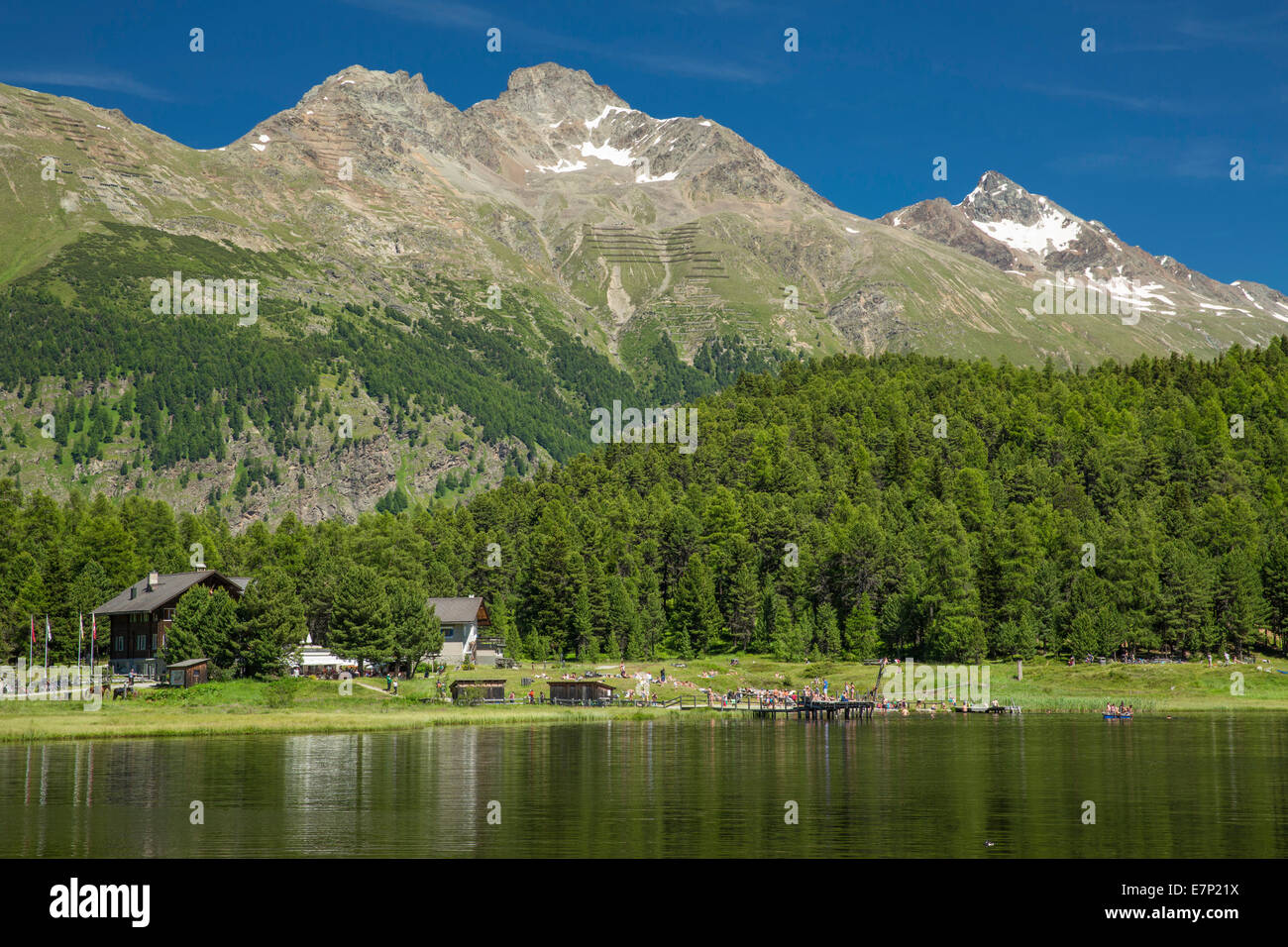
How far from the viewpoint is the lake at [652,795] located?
4606cm

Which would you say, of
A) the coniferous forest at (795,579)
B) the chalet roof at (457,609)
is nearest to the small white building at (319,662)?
the coniferous forest at (795,579)

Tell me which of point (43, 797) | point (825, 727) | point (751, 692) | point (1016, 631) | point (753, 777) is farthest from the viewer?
point (1016, 631)

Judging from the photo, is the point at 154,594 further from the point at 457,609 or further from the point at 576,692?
the point at 576,692

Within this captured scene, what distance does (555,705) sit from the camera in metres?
127

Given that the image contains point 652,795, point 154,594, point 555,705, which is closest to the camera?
point 652,795

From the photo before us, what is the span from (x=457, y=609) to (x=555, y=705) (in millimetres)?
42683

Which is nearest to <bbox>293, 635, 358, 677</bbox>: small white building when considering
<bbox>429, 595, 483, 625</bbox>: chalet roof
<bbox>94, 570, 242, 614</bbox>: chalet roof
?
<bbox>94, 570, 242, 614</bbox>: chalet roof

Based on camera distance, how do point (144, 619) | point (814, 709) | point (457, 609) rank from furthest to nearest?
point (457, 609), point (144, 619), point (814, 709)

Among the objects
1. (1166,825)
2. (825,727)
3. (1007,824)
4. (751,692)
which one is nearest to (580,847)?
(1007,824)

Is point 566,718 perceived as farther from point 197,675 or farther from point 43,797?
point 43,797

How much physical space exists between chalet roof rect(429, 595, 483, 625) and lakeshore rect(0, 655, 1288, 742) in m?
12.4

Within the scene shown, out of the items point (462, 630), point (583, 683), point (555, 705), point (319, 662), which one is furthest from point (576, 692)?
point (319, 662)

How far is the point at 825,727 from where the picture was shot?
11119 cm
